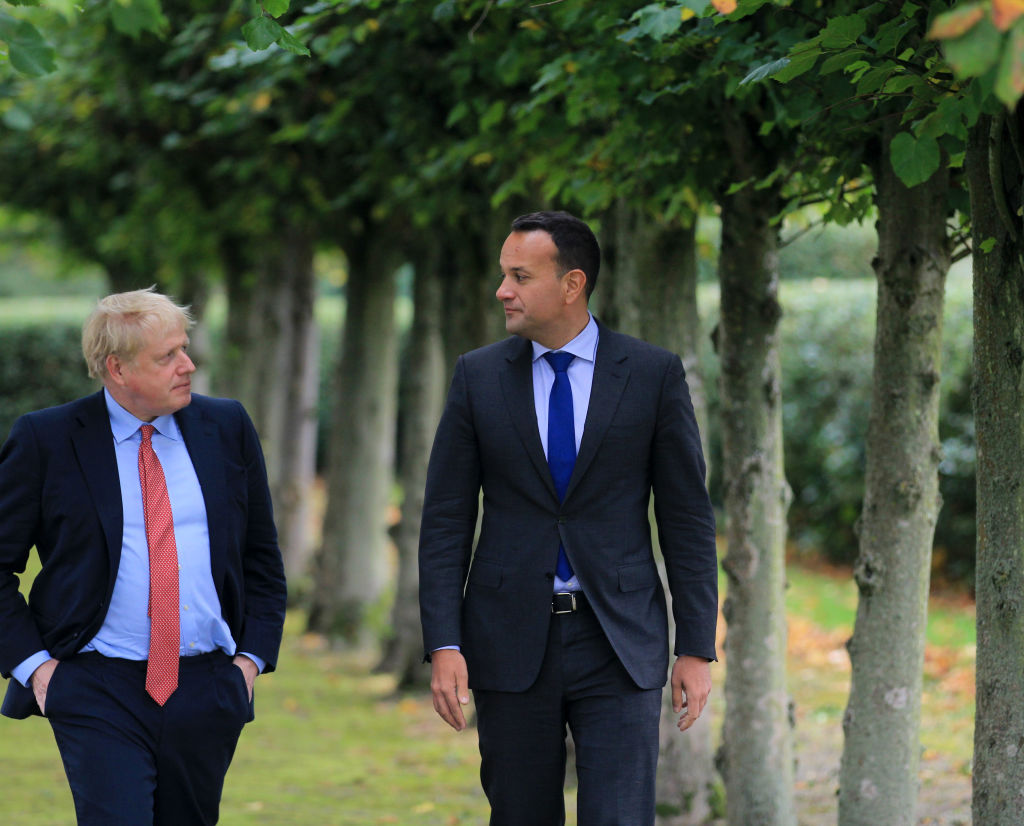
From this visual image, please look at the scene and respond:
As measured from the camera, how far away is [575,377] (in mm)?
4141

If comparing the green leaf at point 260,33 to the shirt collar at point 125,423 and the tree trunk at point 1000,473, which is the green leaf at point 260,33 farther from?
the tree trunk at point 1000,473

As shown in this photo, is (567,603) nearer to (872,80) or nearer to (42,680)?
(42,680)

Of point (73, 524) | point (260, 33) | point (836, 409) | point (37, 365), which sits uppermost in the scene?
point (37, 365)

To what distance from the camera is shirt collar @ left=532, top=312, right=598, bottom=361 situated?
414 cm

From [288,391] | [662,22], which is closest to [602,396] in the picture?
[662,22]

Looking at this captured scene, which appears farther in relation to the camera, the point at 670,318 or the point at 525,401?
the point at 670,318

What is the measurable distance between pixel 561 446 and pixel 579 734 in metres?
0.82

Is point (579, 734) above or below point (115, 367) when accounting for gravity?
below

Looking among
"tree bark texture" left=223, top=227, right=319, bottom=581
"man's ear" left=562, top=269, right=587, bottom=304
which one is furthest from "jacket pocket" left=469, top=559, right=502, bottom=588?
"tree bark texture" left=223, top=227, right=319, bottom=581

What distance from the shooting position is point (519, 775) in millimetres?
4027

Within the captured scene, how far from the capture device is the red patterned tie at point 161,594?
12.8 ft

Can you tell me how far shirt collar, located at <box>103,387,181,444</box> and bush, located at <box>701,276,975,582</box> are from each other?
988cm

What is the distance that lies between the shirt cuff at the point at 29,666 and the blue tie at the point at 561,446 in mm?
1452

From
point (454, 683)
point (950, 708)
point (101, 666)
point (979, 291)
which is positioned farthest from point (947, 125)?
point (950, 708)
